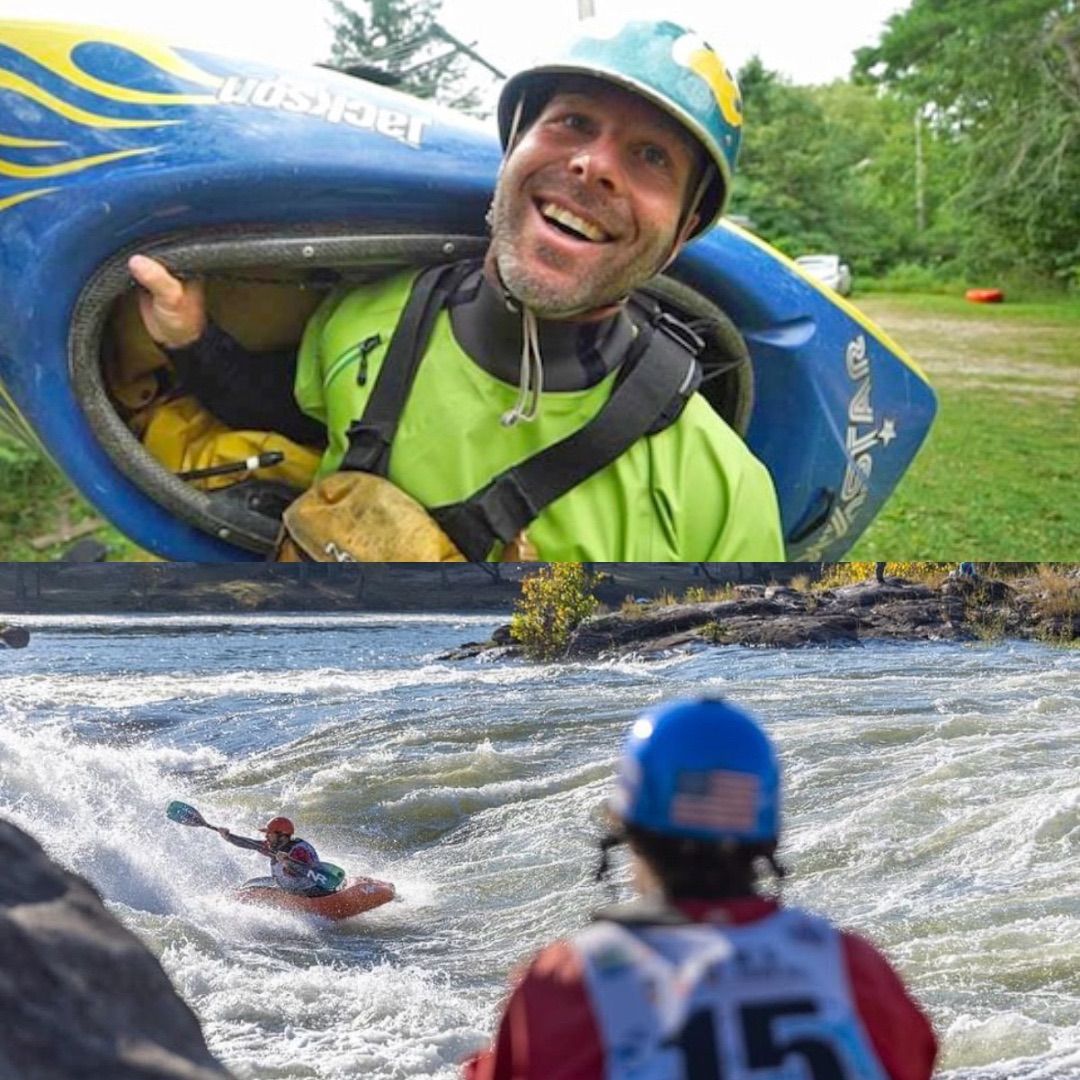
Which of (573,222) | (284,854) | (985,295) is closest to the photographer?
(573,222)

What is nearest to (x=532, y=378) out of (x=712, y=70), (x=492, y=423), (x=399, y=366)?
(x=492, y=423)

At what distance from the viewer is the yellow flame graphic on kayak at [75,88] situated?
9.43 ft

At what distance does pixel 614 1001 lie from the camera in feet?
4.90

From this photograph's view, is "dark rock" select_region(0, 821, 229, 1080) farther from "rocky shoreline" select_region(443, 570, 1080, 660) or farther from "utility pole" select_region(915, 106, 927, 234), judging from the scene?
"utility pole" select_region(915, 106, 927, 234)

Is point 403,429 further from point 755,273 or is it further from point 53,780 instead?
point 53,780

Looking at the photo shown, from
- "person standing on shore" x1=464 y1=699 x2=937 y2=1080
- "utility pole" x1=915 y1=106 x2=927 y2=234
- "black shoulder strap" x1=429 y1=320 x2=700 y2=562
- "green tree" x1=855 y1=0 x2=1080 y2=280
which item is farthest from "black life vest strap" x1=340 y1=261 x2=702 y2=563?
"person standing on shore" x1=464 y1=699 x2=937 y2=1080

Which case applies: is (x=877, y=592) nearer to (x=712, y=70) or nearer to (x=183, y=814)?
(x=712, y=70)

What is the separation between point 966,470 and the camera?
3.20 m

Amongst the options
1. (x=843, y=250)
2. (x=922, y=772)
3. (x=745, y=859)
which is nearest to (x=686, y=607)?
(x=922, y=772)

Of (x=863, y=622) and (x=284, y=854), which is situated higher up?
(x=863, y=622)

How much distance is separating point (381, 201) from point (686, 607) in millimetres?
869

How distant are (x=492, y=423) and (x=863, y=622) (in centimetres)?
80

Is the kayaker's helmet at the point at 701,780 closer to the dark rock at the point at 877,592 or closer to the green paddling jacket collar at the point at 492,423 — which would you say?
the green paddling jacket collar at the point at 492,423

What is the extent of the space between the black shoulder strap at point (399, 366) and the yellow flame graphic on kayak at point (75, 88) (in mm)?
474
